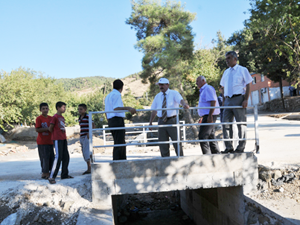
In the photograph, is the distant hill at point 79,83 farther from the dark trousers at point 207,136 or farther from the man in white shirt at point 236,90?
the man in white shirt at point 236,90

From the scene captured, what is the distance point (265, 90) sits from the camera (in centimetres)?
4503

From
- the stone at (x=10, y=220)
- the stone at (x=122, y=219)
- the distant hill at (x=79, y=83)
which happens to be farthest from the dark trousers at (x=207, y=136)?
the distant hill at (x=79, y=83)

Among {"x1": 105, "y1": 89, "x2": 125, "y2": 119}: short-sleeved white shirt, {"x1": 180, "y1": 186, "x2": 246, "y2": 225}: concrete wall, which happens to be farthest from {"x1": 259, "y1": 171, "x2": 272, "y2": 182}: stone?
{"x1": 105, "y1": 89, "x2": 125, "y2": 119}: short-sleeved white shirt

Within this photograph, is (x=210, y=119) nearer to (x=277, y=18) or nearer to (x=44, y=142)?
(x=44, y=142)

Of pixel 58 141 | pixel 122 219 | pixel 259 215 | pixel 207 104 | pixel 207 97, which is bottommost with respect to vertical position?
pixel 122 219

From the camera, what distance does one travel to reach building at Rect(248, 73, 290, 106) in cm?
4336

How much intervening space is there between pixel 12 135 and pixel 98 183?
2782 centimetres

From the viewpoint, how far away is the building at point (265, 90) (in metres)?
43.4

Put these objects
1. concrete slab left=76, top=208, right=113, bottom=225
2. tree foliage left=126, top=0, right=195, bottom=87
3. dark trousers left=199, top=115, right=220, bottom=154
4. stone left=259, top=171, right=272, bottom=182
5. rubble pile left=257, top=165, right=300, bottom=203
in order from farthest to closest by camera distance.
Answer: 1. tree foliage left=126, top=0, right=195, bottom=87
2. dark trousers left=199, top=115, right=220, bottom=154
3. stone left=259, top=171, right=272, bottom=182
4. rubble pile left=257, top=165, right=300, bottom=203
5. concrete slab left=76, top=208, right=113, bottom=225

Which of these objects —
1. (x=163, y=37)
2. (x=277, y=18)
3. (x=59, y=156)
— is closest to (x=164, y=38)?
(x=163, y=37)

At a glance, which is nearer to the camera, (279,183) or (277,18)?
(279,183)

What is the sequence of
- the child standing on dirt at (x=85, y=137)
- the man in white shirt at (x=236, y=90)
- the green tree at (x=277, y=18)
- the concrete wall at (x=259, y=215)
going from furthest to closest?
the green tree at (x=277, y=18) → the child standing on dirt at (x=85, y=137) → the man in white shirt at (x=236, y=90) → the concrete wall at (x=259, y=215)

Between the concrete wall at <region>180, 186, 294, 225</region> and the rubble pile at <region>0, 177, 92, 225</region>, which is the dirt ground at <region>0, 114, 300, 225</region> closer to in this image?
the rubble pile at <region>0, 177, 92, 225</region>

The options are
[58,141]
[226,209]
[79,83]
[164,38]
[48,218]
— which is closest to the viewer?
[48,218]
